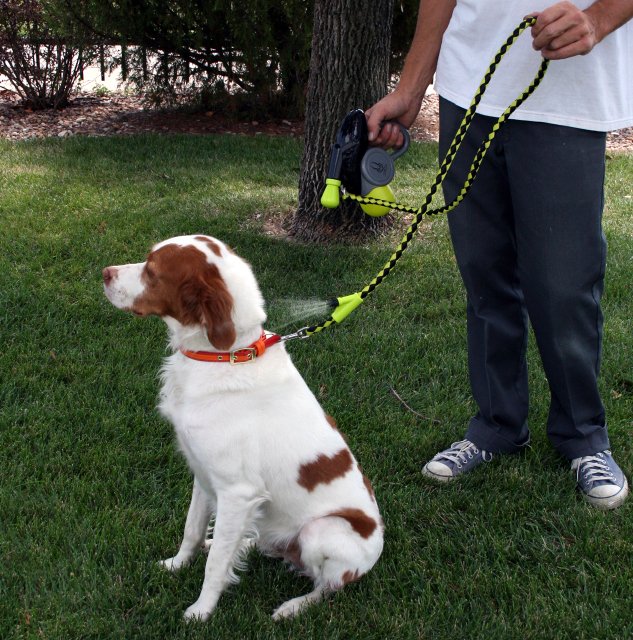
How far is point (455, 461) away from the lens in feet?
11.5

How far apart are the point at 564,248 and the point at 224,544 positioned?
5.31 feet

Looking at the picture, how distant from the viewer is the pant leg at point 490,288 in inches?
123

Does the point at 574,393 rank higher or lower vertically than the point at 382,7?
lower

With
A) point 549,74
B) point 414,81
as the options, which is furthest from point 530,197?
point 414,81

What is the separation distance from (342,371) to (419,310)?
0.92 m

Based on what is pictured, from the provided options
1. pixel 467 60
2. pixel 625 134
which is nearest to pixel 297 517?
pixel 467 60

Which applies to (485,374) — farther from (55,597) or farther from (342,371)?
(55,597)

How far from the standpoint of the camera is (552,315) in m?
3.13

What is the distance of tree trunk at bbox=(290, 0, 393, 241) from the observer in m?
5.93

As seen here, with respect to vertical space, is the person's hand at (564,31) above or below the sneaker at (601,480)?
above

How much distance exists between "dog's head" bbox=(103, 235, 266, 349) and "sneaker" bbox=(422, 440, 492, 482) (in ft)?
4.19

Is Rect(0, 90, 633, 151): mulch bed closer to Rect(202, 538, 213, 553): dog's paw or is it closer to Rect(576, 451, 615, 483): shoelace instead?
Rect(576, 451, 615, 483): shoelace

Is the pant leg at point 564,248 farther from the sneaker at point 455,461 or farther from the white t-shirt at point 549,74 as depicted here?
the sneaker at point 455,461

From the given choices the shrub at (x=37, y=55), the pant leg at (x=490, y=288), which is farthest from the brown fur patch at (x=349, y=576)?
the shrub at (x=37, y=55)
